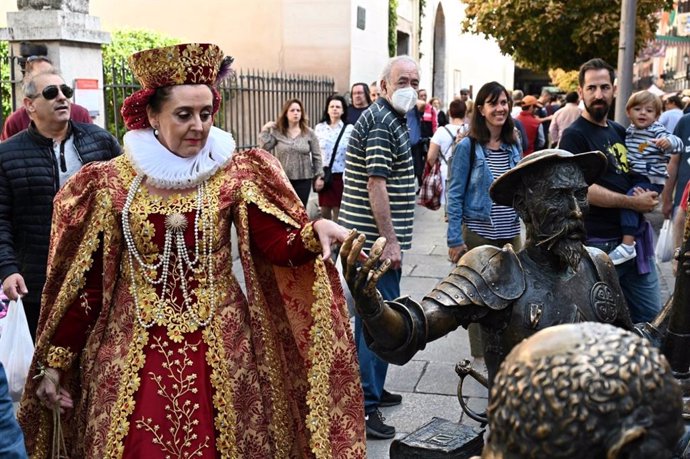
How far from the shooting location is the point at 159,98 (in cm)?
323

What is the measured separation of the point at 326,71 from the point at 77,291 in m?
12.5

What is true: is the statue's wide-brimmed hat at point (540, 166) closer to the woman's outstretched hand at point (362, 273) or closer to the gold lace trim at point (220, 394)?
the woman's outstretched hand at point (362, 273)

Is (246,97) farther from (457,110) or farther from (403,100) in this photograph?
(403,100)

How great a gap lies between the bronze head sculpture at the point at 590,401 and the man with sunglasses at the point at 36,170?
342 cm

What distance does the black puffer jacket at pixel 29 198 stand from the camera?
4152 mm

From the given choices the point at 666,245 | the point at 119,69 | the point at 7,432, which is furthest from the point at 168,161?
the point at 119,69

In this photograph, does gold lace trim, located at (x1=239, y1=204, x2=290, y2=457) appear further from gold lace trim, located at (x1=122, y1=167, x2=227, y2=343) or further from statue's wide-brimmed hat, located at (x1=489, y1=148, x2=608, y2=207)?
statue's wide-brimmed hat, located at (x1=489, y1=148, x2=608, y2=207)

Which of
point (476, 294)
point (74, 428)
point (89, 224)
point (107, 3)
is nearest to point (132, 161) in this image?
point (89, 224)

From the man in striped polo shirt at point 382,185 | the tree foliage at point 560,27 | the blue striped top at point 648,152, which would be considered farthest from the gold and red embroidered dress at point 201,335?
the tree foliage at point 560,27

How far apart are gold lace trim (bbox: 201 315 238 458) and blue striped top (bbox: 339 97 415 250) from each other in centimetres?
166

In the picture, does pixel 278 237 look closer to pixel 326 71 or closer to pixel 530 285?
pixel 530 285

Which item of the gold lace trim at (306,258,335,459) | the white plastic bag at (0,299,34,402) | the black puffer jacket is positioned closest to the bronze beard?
the gold lace trim at (306,258,335,459)

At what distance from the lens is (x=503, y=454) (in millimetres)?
1139

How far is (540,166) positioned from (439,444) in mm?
897
